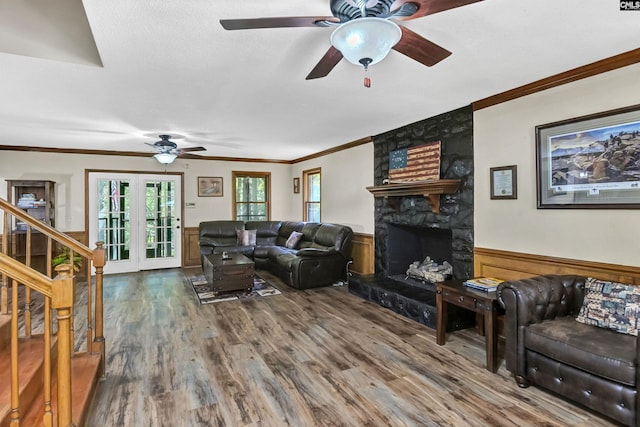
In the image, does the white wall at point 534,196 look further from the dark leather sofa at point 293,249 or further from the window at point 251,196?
the window at point 251,196

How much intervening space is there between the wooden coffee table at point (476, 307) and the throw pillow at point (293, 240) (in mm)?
3746

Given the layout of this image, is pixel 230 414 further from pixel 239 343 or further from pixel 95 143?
pixel 95 143

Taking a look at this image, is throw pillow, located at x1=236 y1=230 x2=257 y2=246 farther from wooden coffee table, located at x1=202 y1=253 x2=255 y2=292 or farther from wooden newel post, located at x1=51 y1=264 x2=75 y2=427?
wooden newel post, located at x1=51 y1=264 x2=75 y2=427

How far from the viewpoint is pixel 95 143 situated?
19.1ft

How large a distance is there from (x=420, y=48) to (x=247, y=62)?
4.31 feet

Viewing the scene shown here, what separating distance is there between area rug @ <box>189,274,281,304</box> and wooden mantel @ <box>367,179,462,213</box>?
85.8 inches

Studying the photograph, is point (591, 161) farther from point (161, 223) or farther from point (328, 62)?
point (161, 223)

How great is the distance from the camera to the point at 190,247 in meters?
7.33

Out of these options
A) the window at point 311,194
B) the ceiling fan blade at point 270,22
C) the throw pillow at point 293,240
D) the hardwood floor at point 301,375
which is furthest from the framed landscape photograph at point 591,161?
the window at point 311,194

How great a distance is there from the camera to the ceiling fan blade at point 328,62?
199cm

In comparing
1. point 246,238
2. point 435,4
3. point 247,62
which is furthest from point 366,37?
point 246,238

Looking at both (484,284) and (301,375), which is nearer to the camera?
(301,375)

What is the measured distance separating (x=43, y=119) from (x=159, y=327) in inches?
118

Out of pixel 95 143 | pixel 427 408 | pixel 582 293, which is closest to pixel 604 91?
pixel 582 293
